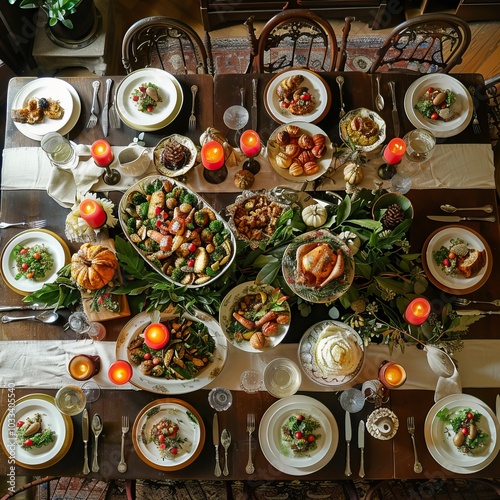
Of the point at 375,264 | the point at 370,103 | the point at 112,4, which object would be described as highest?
the point at 112,4

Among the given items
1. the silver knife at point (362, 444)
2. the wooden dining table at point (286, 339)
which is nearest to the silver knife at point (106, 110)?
the wooden dining table at point (286, 339)

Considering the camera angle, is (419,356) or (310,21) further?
(310,21)

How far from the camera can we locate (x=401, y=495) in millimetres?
2264

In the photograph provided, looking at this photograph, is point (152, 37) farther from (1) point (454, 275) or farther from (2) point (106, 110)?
(1) point (454, 275)

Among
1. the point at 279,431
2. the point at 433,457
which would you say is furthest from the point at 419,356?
the point at 279,431

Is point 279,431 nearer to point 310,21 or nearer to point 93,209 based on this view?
point 93,209

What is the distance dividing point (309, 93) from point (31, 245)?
4.46ft

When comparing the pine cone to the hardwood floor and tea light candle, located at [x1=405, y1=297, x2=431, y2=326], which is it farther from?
the hardwood floor

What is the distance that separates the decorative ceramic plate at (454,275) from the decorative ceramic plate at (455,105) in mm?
454

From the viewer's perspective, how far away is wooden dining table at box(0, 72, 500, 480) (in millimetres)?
1824

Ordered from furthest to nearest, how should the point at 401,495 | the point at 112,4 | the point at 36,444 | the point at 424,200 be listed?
the point at 112,4 < the point at 401,495 < the point at 424,200 < the point at 36,444

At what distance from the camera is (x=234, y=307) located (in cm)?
185

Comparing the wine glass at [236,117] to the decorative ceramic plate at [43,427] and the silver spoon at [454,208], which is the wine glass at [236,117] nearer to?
the silver spoon at [454,208]

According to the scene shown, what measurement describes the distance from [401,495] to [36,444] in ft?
5.37
